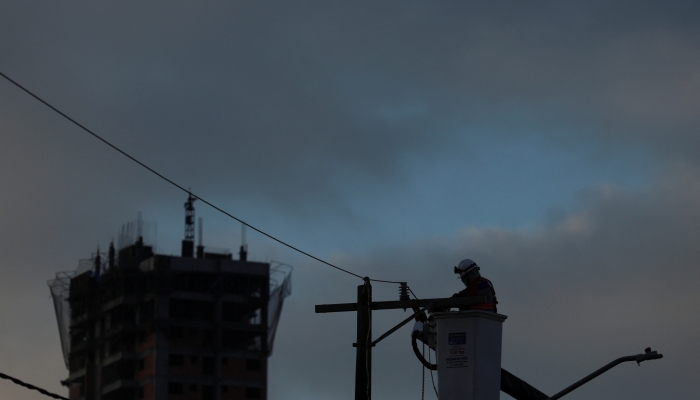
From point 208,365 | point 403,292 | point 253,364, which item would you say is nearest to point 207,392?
point 208,365

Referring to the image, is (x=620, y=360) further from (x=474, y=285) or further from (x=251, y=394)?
(x=251, y=394)

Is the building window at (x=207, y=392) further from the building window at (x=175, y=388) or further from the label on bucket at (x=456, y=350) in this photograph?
the label on bucket at (x=456, y=350)

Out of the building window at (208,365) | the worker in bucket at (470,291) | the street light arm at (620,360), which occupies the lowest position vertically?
the street light arm at (620,360)

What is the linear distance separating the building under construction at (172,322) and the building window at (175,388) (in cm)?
14

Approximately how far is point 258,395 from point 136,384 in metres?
17.8

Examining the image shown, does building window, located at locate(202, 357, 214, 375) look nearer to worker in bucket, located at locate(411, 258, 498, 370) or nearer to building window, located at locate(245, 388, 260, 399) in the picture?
building window, located at locate(245, 388, 260, 399)

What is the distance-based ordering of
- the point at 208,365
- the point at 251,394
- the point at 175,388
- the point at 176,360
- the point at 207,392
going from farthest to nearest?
1. the point at 251,394
2. the point at 208,365
3. the point at 176,360
4. the point at 207,392
5. the point at 175,388

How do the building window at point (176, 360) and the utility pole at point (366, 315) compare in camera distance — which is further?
the building window at point (176, 360)

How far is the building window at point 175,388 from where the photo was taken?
174 meters

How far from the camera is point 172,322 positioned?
582 feet

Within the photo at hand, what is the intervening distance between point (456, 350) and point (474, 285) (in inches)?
49.2

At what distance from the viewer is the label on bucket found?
74.5 feet

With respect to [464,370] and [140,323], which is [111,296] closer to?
[140,323]

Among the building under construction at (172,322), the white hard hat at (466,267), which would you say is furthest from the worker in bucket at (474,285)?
the building under construction at (172,322)
